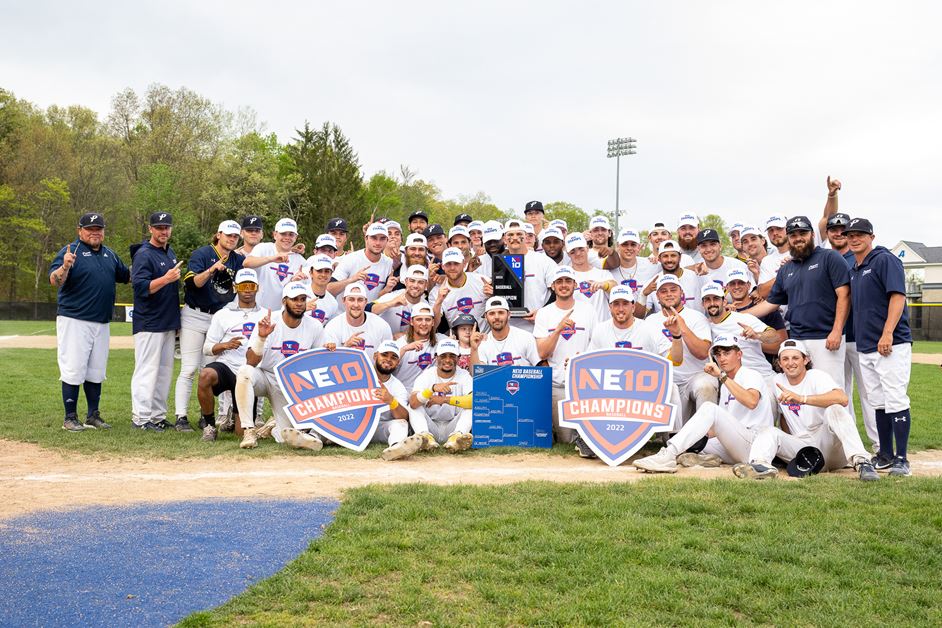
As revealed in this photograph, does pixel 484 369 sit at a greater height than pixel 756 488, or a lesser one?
greater

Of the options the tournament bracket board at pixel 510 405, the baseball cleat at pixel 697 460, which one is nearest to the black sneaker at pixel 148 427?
the tournament bracket board at pixel 510 405

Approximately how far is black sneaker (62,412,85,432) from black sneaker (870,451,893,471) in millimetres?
8518

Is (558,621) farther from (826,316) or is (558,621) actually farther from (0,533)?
(826,316)

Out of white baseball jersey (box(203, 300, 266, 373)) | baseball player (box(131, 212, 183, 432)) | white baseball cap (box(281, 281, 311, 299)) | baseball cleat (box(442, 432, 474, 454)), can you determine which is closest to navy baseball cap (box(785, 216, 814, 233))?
baseball cleat (box(442, 432, 474, 454))

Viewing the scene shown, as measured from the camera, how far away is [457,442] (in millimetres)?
8297

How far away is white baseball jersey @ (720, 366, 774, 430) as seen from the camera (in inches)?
299

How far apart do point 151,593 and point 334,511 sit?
5.70 ft

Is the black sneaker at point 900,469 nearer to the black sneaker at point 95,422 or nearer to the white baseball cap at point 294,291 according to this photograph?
the white baseball cap at point 294,291

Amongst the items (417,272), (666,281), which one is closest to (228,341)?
(417,272)

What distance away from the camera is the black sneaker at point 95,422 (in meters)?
9.55

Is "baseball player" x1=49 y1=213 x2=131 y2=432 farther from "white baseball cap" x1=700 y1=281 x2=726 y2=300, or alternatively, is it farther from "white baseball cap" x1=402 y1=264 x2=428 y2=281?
"white baseball cap" x1=700 y1=281 x2=726 y2=300

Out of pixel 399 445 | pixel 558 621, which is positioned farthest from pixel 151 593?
pixel 399 445

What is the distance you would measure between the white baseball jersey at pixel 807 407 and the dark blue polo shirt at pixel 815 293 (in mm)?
613

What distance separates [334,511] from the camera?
5.66m
